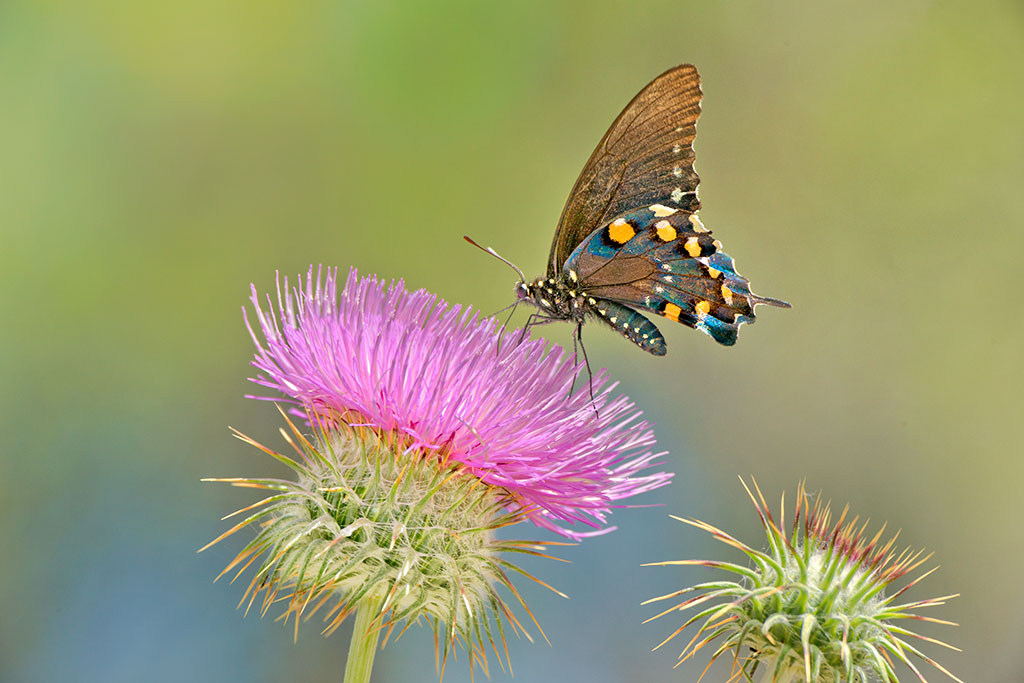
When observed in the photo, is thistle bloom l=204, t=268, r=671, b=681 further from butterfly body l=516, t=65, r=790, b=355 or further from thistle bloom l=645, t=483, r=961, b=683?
butterfly body l=516, t=65, r=790, b=355

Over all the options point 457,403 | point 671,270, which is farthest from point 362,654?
point 671,270

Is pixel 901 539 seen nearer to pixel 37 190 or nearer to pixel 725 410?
pixel 725 410

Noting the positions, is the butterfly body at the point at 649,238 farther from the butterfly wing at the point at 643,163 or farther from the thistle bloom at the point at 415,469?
the thistle bloom at the point at 415,469

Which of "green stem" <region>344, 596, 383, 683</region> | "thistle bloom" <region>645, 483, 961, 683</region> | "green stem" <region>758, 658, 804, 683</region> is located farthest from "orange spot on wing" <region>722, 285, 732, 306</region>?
"green stem" <region>344, 596, 383, 683</region>

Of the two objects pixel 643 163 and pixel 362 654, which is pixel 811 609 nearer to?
pixel 362 654

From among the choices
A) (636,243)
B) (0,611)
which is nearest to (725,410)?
(636,243)

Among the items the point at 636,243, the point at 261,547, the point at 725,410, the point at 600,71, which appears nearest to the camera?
the point at 261,547
